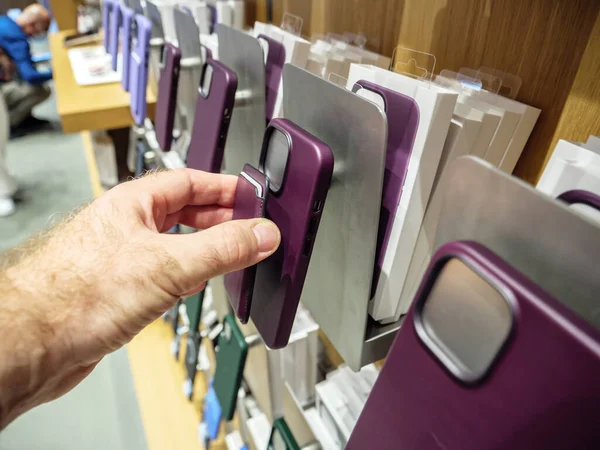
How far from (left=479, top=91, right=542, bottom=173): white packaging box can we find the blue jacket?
3.24m

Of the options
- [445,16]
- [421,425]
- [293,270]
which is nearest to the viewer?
[421,425]

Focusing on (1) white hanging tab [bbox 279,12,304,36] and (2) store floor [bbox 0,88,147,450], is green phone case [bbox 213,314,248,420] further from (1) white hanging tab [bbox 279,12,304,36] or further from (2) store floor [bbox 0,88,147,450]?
(1) white hanging tab [bbox 279,12,304,36]

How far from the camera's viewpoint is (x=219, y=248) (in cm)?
44

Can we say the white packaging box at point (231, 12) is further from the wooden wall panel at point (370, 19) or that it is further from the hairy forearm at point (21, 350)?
the hairy forearm at point (21, 350)

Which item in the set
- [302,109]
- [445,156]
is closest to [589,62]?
[445,156]

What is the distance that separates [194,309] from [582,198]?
3.36 feet

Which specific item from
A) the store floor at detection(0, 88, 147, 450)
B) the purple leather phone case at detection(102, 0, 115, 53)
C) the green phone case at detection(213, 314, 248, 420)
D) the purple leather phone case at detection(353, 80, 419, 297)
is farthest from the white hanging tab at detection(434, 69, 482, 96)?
the purple leather phone case at detection(102, 0, 115, 53)

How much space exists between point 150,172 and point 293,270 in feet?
1.07

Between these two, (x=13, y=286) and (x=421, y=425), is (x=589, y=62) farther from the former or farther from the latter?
(x=13, y=286)

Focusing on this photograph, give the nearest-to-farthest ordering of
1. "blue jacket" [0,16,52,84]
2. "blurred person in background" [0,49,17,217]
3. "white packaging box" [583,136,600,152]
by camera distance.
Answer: "white packaging box" [583,136,600,152] → "blurred person in background" [0,49,17,217] → "blue jacket" [0,16,52,84]

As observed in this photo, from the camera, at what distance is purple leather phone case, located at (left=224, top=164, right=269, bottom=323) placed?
18.2 inches

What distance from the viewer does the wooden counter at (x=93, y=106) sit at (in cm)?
135

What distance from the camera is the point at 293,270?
44 cm

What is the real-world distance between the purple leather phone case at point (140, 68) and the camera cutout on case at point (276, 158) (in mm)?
750
